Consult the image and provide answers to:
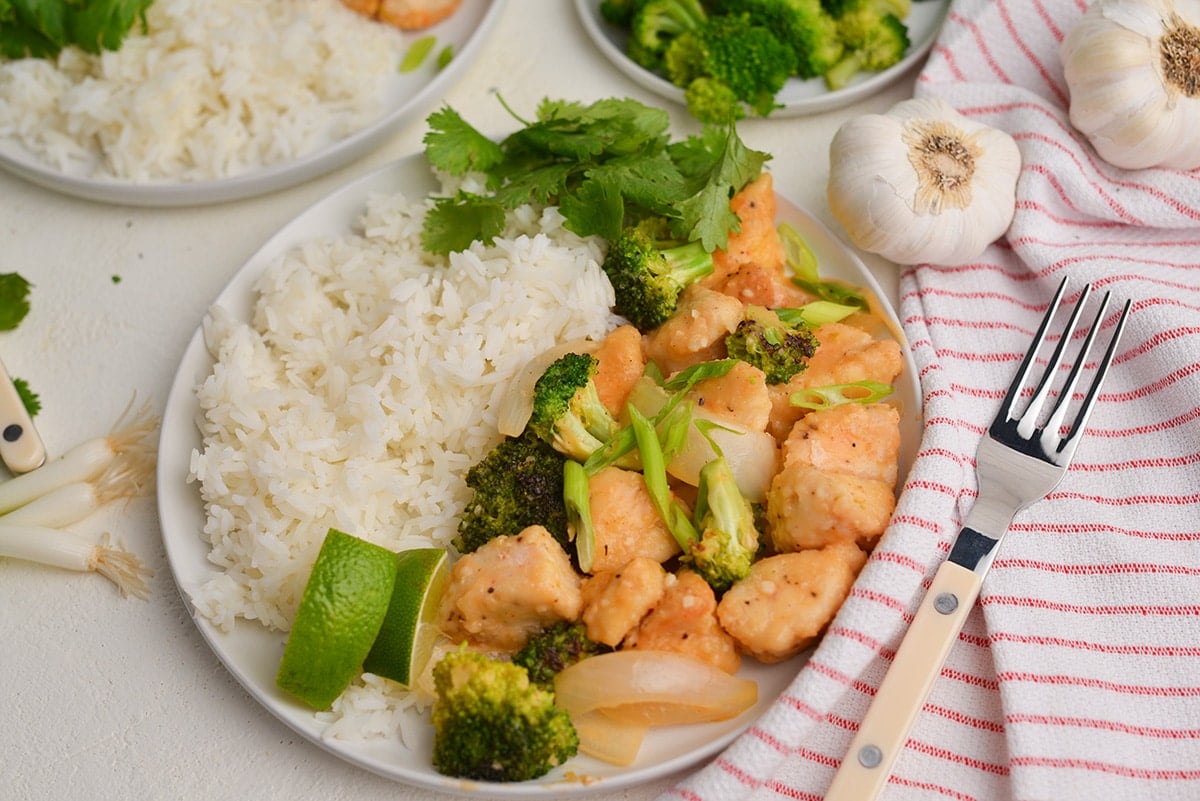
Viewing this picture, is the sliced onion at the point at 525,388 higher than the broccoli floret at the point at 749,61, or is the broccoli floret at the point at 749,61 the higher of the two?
the broccoli floret at the point at 749,61

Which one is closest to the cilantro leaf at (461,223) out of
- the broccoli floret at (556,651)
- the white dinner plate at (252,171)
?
the white dinner plate at (252,171)

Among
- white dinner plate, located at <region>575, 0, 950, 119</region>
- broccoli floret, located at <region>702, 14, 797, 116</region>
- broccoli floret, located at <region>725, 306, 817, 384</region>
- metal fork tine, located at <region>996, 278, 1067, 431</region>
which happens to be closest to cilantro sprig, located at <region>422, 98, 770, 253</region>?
broccoli floret, located at <region>725, 306, 817, 384</region>

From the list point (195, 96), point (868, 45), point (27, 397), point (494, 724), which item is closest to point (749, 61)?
point (868, 45)

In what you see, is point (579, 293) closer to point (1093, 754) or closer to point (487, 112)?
point (487, 112)

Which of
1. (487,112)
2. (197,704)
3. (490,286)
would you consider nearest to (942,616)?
(490,286)

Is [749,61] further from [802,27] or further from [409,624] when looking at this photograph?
[409,624]

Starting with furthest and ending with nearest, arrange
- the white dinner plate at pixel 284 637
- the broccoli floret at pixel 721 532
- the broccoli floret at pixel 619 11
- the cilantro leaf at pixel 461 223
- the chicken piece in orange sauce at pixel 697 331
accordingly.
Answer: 1. the broccoli floret at pixel 619 11
2. the cilantro leaf at pixel 461 223
3. the chicken piece in orange sauce at pixel 697 331
4. the broccoli floret at pixel 721 532
5. the white dinner plate at pixel 284 637

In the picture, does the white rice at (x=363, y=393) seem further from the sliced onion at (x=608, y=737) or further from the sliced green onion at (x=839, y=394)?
the sliced green onion at (x=839, y=394)
